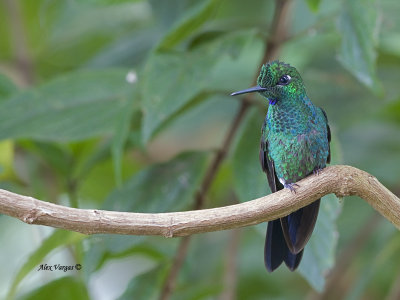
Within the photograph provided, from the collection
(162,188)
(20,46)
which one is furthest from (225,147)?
(20,46)

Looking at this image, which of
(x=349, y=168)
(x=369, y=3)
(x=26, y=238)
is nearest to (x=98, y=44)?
(x=26, y=238)

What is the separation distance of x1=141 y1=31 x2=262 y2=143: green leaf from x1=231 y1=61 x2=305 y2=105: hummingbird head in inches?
14.4

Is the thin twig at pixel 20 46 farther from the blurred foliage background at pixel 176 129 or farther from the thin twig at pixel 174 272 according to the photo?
the thin twig at pixel 174 272

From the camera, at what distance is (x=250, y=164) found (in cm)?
274

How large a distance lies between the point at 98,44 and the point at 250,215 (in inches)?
122

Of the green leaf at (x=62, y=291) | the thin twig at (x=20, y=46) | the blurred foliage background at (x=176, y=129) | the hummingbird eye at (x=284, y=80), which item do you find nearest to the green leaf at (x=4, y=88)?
the blurred foliage background at (x=176, y=129)

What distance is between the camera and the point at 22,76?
4102 mm

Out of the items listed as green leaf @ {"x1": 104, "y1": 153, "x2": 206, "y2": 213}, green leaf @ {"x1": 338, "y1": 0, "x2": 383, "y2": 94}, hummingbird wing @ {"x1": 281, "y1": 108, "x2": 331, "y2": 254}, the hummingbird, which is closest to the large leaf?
green leaf @ {"x1": 104, "y1": 153, "x2": 206, "y2": 213}

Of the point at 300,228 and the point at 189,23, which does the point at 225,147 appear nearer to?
the point at 189,23

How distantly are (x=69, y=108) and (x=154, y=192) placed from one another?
20.0 inches

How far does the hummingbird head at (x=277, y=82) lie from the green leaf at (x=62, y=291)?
1104 millimetres

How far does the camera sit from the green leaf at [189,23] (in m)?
2.59

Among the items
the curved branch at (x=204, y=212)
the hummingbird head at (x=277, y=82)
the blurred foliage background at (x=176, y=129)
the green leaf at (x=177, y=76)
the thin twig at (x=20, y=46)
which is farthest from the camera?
the thin twig at (x=20, y=46)

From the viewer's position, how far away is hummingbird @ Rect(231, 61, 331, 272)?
2258 millimetres
